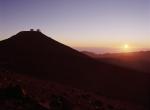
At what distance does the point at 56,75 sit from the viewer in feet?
128

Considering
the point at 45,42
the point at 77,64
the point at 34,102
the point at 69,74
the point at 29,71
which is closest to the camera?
the point at 34,102

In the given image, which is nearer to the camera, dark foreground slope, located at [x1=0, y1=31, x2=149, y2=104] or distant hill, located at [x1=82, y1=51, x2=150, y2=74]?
dark foreground slope, located at [x1=0, y1=31, x2=149, y2=104]

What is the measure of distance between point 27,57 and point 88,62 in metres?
10.9

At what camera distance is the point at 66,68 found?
4378 centimetres

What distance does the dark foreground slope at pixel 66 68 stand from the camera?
36.4 meters

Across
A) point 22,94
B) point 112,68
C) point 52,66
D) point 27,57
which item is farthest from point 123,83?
point 22,94

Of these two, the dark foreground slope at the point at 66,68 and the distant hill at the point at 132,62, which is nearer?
the dark foreground slope at the point at 66,68

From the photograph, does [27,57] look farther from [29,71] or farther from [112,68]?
[112,68]

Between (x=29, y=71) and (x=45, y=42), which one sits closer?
(x=29, y=71)

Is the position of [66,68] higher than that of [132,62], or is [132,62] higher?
[132,62]

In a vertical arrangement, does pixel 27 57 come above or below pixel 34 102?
above

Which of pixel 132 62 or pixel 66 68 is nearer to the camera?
pixel 66 68

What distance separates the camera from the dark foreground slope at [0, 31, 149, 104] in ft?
120

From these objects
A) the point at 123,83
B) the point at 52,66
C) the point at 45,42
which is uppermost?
the point at 45,42
